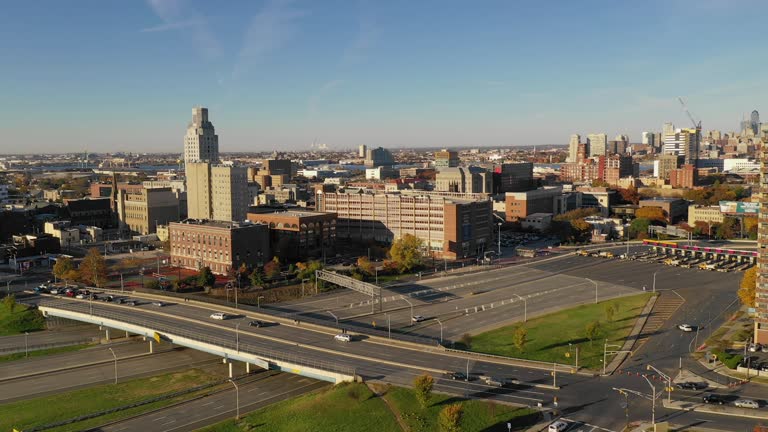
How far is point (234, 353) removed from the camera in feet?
156

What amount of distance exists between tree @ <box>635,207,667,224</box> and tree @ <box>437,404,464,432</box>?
338 ft

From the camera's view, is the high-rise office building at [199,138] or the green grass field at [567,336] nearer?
the green grass field at [567,336]

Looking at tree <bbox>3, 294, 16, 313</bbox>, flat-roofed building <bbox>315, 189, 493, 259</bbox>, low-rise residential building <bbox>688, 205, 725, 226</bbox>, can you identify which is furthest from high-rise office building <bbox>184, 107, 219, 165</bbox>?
low-rise residential building <bbox>688, 205, 725, 226</bbox>

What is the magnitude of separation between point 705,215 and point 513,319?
3255 inches

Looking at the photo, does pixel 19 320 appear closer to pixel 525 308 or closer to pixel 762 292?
pixel 525 308

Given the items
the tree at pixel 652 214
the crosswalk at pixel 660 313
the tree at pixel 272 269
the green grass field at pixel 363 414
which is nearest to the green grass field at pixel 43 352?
the green grass field at pixel 363 414

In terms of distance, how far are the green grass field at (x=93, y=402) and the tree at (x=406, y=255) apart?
40254mm

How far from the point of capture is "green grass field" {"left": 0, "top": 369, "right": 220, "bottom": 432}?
40.6m

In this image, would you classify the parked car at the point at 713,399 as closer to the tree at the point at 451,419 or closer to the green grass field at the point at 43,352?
the tree at the point at 451,419

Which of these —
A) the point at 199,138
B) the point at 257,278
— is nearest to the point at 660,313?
the point at 257,278

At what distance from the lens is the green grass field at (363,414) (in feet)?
123

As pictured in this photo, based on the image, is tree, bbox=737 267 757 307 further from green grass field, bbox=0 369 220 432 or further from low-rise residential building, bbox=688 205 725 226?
low-rise residential building, bbox=688 205 725 226

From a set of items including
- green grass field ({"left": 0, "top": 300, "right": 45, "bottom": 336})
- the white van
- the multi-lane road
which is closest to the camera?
the white van

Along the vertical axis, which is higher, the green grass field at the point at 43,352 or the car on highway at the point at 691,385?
the car on highway at the point at 691,385
